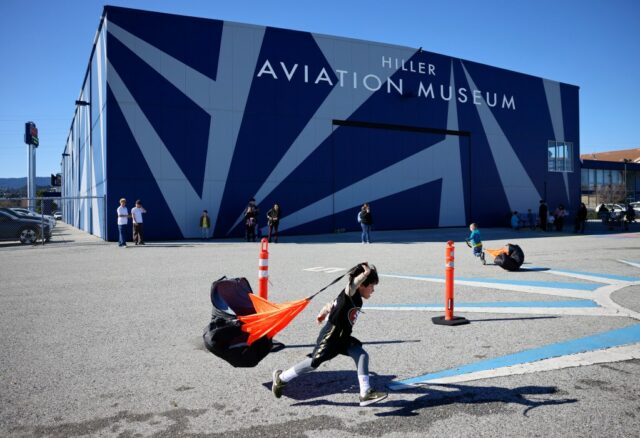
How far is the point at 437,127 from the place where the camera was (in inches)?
1222

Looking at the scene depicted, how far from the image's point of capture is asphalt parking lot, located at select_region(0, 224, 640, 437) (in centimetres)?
362

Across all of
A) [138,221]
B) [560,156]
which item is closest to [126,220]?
[138,221]

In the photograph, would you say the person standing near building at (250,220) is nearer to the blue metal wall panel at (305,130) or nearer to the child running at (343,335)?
the blue metal wall panel at (305,130)

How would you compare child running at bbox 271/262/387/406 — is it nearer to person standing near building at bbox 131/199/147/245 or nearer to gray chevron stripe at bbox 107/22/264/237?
person standing near building at bbox 131/199/147/245

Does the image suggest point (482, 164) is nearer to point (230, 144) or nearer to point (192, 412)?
point (230, 144)

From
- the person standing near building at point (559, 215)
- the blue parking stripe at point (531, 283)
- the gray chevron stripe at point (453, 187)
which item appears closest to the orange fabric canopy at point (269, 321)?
the blue parking stripe at point (531, 283)

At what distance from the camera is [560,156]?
38.2 m

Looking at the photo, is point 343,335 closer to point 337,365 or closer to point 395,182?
point 337,365

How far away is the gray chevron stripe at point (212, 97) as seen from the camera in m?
22.9

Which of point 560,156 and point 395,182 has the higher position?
point 560,156

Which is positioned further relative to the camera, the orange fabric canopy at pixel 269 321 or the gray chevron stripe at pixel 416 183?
the gray chevron stripe at pixel 416 183

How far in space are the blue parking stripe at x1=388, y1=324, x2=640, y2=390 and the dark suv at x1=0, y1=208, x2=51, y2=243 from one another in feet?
68.4

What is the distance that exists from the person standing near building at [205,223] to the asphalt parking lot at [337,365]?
1278cm

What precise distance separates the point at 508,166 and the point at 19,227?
102ft
